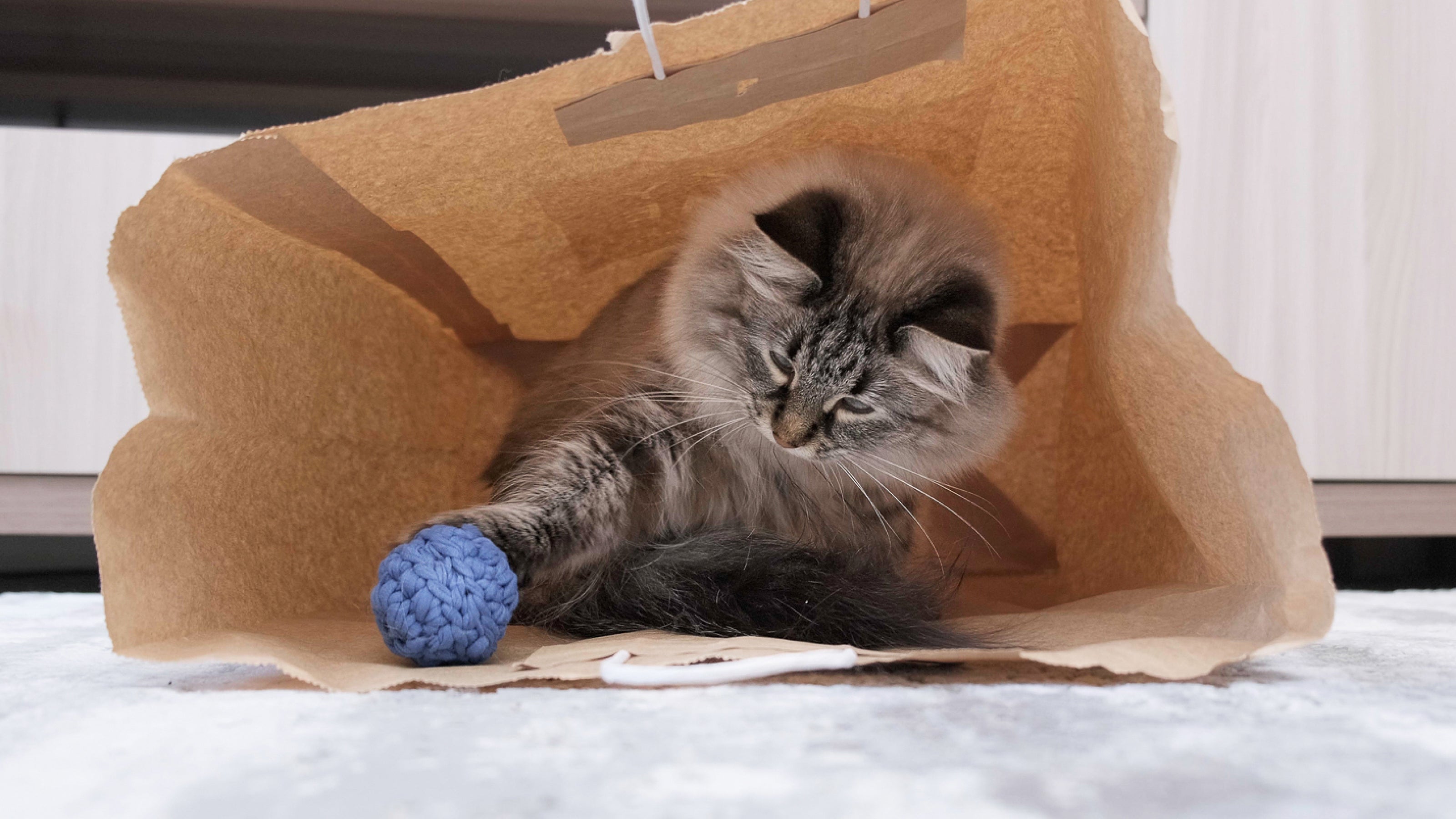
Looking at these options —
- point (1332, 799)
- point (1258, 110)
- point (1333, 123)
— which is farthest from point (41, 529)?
point (1333, 123)

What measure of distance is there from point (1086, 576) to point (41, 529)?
1.94 m

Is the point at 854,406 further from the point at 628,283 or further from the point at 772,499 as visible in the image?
the point at 628,283

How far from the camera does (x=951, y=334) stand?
1.07 meters

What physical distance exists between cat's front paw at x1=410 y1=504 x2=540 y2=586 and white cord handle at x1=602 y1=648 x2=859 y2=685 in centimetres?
27

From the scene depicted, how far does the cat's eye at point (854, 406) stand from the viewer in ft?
3.92

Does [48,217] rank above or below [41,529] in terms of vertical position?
above

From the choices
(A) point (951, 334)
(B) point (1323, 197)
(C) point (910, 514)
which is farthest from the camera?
(B) point (1323, 197)

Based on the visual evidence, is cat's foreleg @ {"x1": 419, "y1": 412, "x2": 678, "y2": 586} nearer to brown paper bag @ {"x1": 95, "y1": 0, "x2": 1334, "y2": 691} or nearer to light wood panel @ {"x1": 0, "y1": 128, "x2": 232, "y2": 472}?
brown paper bag @ {"x1": 95, "y1": 0, "x2": 1334, "y2": 691}

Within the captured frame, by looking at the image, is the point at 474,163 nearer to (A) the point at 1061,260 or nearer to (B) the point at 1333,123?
(A) the point at 1061,260

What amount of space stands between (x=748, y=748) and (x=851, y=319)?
2.14ft

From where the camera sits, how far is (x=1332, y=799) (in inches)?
23.2

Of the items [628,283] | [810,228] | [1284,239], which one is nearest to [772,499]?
[810,228]

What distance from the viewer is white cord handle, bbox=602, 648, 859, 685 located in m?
0.84

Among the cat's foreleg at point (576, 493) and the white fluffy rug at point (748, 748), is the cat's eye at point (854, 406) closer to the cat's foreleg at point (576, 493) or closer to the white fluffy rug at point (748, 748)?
the cat's foreleg at point (576, 493)
